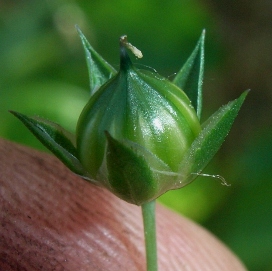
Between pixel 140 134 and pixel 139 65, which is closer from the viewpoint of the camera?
pixel 140 134

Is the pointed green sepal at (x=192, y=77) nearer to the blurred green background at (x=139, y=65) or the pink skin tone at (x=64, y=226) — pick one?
the pink skin tone at (x=64, y=226)

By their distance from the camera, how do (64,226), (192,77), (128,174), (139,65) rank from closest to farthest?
(128,174), (192,77), (64,226), (139,65)

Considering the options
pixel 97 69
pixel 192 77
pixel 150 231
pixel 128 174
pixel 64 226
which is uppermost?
pixel 192 77

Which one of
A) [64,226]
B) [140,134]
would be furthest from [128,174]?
[64,226]

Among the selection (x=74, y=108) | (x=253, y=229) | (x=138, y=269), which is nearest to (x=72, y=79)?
(x=74, y=108)

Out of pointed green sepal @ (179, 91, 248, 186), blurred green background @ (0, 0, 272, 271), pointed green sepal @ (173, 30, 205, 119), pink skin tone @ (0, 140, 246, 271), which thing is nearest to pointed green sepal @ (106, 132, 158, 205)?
pointed green sepal @ (179, 91, 248, 186)

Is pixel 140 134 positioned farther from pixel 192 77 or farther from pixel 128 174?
pixel 192 77

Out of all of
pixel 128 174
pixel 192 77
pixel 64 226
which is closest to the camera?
pixel 128 174

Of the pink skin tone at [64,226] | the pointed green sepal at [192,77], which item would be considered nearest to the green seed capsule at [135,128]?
the pointed green sepal at [192,77]

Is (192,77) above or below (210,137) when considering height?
above
